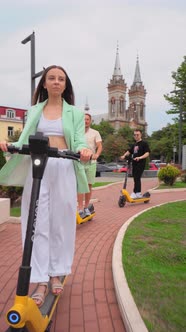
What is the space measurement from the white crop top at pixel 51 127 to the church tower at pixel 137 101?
123 metres

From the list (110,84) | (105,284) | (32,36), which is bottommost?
(105,284)

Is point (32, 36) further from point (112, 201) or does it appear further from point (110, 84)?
point (110, 84)

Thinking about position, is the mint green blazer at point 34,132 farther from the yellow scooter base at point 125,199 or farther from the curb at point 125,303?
the yellow scooter base at point 125,199

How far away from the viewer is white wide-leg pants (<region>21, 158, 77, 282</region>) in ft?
8.86

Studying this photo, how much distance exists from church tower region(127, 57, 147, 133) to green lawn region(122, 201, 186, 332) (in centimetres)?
12064

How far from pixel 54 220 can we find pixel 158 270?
1520mm

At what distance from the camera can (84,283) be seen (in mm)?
3479

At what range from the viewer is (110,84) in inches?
4818

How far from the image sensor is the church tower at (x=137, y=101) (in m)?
126

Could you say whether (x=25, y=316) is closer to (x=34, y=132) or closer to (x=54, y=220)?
(x=54, y=220)

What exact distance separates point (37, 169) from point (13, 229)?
4.16 meters

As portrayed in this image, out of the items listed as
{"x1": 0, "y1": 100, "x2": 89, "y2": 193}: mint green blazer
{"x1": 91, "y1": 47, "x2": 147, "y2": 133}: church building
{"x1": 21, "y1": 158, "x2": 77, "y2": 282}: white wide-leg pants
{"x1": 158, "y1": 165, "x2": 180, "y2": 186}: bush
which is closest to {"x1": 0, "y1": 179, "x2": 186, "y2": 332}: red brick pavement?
{"x1": 21, "y1": 158, "x2": 77, "y2": 282}: white wide-leg pants

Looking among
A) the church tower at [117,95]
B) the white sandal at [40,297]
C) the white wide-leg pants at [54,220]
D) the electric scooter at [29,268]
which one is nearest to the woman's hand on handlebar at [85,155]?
the electric scooter at [29,268]

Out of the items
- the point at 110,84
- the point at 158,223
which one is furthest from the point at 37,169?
the point at 110,84
